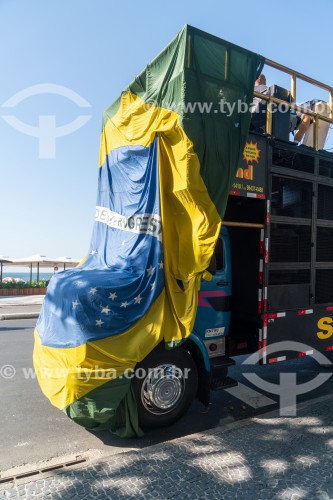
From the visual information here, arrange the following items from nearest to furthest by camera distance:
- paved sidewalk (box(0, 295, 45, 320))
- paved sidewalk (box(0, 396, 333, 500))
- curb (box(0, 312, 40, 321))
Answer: paved sidewalk (box(0, 396, 333, 500))
curb (box(0, 312, 40, 321))
paved sidewalk (box(0, 295, 45, 320))

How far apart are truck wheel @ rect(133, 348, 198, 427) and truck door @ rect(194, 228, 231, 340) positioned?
0.56 m

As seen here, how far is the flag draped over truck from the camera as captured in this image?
3457mm

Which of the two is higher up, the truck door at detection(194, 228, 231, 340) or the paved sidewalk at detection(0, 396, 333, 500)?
the truck door at detection(194, 228, 231, 340)

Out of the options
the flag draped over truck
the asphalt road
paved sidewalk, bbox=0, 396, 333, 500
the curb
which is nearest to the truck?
the asphalt road

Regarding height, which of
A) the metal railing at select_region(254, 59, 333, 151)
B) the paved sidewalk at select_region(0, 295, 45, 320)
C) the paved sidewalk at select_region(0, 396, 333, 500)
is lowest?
the paved sidewalk at select_region(0, 295, 45, 320)

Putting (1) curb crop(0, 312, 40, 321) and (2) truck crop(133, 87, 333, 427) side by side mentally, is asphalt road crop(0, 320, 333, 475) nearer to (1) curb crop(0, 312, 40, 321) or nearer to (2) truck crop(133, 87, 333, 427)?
(2) truck crop(133, 87, 333, 427)

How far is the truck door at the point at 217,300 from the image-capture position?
449cm

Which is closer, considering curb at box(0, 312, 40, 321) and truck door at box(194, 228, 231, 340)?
truck door at box(194, 228, 231, 340)

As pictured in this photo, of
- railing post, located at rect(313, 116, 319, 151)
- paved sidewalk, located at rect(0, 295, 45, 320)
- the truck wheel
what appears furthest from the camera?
paved sidewalk, located at rect(0, 295, 45, 320)

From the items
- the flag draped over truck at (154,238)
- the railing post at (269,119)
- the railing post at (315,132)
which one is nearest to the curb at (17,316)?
the flag draped over truck at (154,238)

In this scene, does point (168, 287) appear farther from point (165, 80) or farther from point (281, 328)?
point (165, 80)

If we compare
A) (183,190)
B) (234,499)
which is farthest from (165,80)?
(234,499)

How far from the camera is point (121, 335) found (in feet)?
11.6

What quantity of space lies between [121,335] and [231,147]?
2.46 meters
